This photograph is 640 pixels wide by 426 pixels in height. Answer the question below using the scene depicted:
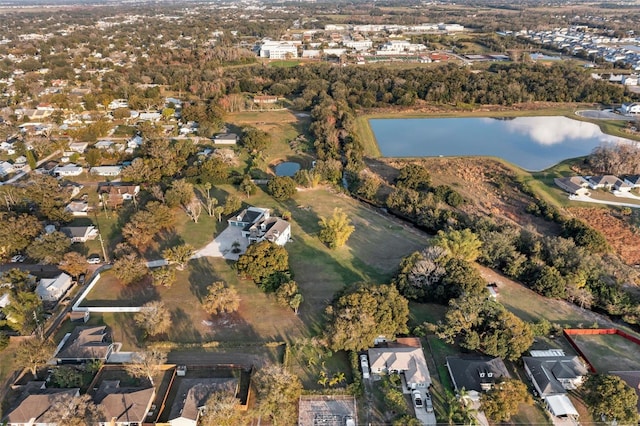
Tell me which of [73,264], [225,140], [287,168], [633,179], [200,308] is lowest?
[287,168]

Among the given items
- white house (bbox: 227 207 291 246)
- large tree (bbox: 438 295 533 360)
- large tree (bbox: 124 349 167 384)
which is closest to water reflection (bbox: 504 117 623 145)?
→ large tree (bbox: 438 295 533 360)

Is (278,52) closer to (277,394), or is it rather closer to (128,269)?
(128,269)

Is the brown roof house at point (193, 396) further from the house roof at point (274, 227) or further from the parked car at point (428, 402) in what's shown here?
the house roof at point (274, 227)

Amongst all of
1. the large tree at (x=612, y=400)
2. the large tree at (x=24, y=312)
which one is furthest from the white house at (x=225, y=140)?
the large tree at (x=612, y=400)

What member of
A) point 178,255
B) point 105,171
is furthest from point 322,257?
point 105,171

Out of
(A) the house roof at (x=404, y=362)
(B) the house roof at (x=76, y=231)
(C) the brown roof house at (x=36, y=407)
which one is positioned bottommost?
(B) the house roof at (x=76, y=231)

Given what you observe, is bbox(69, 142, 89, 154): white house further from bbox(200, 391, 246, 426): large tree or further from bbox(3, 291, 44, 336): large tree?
bbox(200, 391, 246, 426): large tree

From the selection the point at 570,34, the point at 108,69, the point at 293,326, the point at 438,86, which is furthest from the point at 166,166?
the point at 570,34
